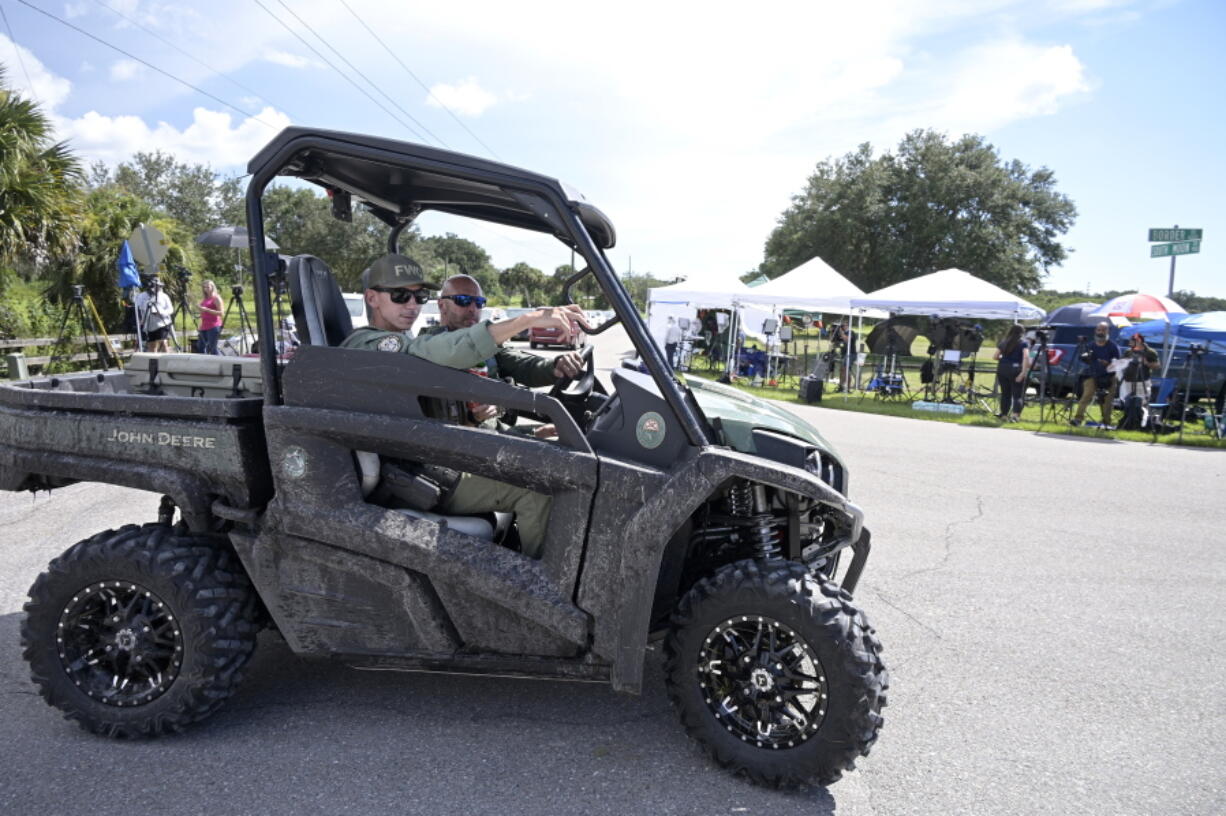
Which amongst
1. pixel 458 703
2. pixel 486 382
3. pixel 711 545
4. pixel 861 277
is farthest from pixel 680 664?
pixel 861 277

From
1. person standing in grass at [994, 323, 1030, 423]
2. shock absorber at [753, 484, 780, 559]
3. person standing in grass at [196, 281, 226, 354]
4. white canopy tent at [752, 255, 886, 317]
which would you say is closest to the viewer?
shock absorber at [753, 484, 780, 559]

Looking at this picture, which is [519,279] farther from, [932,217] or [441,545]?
[441,545]

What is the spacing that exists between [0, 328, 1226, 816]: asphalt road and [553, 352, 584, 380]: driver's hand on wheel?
1405mm

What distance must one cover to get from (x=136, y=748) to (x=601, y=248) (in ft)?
8.36

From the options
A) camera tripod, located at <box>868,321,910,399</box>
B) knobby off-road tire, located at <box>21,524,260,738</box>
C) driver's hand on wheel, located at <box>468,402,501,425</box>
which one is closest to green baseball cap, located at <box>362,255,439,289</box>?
driver's hand on wheel, located at <box>468,402,501,425</box>

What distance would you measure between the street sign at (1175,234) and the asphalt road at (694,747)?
11971mm

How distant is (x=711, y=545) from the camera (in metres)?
3.28

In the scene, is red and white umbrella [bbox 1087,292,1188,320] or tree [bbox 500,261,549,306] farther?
tree [bbox 500,261,549,306]

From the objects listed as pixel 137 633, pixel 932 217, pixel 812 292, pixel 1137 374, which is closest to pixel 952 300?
pixel 812 292

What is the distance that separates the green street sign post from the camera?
47.2ft

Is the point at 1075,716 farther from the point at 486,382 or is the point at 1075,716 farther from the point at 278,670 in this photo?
the point at 278,670

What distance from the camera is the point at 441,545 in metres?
2.82

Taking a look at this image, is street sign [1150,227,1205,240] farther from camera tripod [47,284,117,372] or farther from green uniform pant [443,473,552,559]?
camera tripod [47,284,117,372]

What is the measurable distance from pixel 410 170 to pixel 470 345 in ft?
2.75
